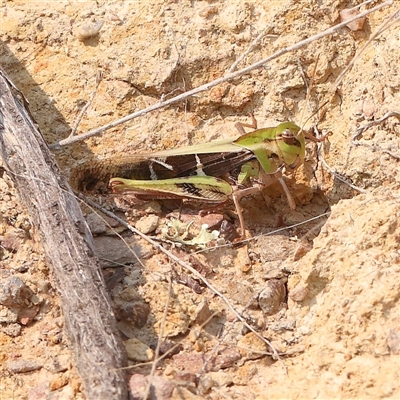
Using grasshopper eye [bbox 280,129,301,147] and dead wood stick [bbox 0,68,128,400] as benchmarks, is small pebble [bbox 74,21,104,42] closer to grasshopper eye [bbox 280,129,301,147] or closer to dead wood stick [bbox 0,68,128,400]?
dead wood stick [bbox 0,68,128,400]

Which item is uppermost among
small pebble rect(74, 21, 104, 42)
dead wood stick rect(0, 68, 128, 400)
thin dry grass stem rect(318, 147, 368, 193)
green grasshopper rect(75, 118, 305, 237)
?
small pebble rect(74, 21, 104, 42)

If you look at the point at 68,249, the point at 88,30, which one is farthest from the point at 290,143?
the point at 88,30

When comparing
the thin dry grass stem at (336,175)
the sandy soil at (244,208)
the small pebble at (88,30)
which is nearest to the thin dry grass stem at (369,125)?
the sandy soil at (244,208)

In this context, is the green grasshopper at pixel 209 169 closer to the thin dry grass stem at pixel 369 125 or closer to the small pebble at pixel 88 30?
the thin dry grass stem at pixel 369 125

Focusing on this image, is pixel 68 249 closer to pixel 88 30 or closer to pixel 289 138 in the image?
pixel 289 138

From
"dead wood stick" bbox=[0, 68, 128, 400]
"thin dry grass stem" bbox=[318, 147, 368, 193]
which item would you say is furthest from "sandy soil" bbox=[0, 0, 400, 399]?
"dead wood stick" bbox=[0, 68, 128, 400]

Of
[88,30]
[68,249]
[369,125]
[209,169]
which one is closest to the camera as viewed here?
[68,249]

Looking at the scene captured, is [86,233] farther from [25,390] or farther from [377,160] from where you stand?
[377,160]
